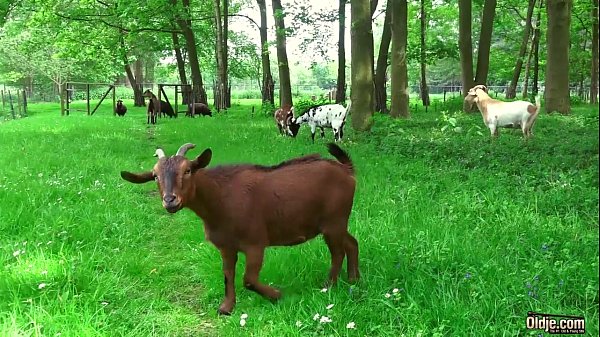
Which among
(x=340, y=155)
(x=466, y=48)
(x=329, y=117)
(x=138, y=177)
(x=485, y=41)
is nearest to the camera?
(x=138, y=177)

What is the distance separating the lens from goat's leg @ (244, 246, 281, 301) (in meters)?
3.80

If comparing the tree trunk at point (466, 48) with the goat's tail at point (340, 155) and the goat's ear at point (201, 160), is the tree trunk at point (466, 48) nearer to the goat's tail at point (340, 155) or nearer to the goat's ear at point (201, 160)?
the goat's tail at point (340, 155)

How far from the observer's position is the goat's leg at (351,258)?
4.18 metres

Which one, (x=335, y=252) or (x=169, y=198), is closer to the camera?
(x=169, y=198)

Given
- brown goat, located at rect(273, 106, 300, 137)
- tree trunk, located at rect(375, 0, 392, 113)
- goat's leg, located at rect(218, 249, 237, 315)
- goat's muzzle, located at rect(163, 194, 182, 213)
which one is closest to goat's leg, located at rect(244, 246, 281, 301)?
goat's leg, located at rect(218, 249, 237, 315)

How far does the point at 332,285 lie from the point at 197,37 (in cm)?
3574

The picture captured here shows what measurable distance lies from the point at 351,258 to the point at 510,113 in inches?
321

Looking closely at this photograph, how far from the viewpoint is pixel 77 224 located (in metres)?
5.55

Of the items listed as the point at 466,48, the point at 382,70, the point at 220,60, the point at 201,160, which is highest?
the point at 220,60

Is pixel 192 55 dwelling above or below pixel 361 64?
above

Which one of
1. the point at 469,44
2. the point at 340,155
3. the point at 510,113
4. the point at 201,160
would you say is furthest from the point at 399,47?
the point at 201,160

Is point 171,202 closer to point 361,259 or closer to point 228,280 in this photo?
point 228,280

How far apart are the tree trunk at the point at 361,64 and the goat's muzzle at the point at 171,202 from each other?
410 inches

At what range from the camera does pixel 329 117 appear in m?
12.6
